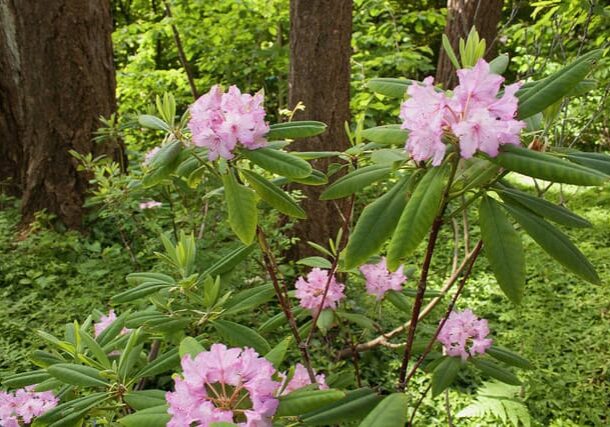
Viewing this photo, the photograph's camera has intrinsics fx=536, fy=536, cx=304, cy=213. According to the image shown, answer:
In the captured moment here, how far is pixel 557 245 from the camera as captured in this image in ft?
2.85

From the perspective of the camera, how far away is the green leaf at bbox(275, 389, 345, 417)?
2.74 ft

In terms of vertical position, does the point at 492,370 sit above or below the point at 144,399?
below

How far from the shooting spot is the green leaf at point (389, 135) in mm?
951

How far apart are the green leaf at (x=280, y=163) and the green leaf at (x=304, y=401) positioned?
1.27ft

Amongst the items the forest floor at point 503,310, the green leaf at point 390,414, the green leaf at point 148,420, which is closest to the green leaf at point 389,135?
the green leaf at point 390,414

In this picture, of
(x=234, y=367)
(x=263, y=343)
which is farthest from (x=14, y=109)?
(x=234, y=367)

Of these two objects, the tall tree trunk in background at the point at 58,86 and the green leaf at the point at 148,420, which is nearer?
the green leaf at the point at 148,420

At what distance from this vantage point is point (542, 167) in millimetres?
780

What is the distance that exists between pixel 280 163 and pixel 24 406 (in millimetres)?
910

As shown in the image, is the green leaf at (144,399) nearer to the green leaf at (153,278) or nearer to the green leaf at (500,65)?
the green leaf at (153,278)

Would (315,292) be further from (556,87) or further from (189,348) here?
(556,87)

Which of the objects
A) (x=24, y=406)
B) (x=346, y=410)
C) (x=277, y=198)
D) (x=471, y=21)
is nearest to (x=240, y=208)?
(x=277, y=198)

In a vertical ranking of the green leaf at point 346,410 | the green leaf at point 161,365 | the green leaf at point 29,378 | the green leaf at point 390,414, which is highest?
the green leaf at point 390,414

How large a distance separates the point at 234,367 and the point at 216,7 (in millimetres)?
5719
